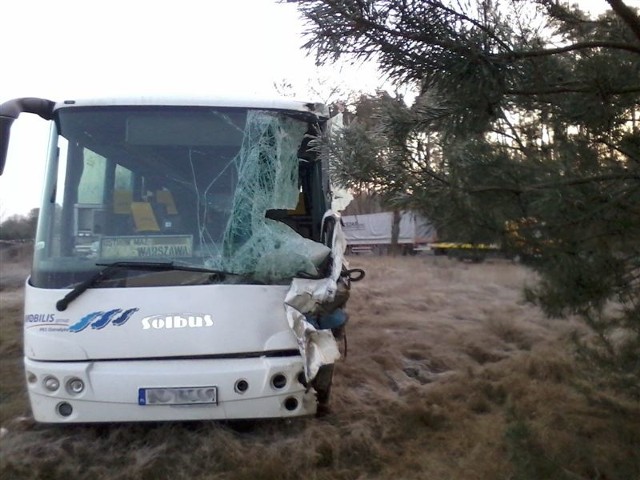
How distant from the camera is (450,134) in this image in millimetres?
3699

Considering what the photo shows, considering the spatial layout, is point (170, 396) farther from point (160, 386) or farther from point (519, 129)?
point (519, 129)

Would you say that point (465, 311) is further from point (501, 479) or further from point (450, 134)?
point (450, 134)

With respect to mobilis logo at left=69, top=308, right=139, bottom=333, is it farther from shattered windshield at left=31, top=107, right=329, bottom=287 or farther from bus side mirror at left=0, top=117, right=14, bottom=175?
bus side mirror at left=0, top=117, right=14, bottom=175

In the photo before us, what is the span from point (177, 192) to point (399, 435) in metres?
2.43

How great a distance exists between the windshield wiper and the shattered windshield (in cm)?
5

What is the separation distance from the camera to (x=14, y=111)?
16.1 ft

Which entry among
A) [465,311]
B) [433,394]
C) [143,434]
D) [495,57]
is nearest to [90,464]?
[143,434]

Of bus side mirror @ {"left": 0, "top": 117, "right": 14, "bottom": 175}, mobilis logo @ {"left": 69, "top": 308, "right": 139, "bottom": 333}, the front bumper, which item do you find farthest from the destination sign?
bus side mirror @ {"left": 0, "top": 117, "right": 14, "bottom": 175}

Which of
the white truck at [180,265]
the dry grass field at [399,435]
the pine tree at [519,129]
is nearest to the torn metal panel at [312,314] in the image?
the white truck at [180,265]

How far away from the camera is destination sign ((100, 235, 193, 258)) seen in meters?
4.90

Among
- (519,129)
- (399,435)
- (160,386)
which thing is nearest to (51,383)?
(160,386)

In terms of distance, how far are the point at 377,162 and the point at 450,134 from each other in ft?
1.33

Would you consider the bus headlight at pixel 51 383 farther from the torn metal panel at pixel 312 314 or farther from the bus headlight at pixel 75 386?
the torn metal panel at pixel 312 314

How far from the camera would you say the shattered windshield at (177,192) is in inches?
195
